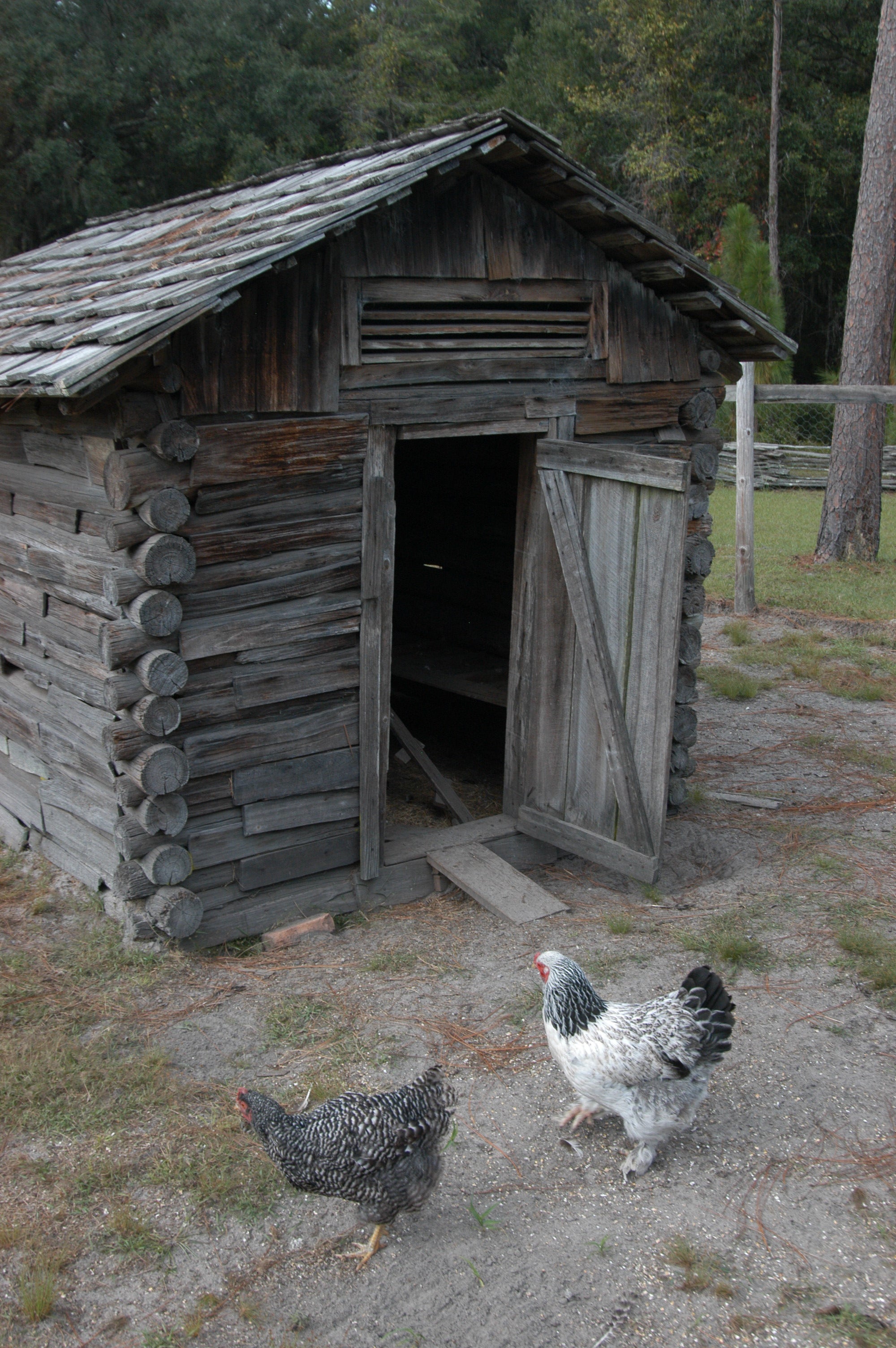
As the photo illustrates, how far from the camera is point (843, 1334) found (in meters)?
3.34

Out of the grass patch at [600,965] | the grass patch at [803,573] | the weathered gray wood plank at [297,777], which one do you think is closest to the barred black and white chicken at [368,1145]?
the grass patch at [600,965]

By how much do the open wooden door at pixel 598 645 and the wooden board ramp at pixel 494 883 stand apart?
372 mm

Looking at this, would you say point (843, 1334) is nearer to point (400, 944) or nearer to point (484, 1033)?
point (484, 1033)

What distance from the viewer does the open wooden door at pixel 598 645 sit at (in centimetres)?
581

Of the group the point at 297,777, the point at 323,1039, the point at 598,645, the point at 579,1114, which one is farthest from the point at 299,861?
the point at 579,1114

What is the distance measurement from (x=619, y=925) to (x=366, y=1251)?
2.61m

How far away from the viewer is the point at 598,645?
20.1ft

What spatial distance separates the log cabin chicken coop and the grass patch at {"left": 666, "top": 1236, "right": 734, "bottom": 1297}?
2.55m

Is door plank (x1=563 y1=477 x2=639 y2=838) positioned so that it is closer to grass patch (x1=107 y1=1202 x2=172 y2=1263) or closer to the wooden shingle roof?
the wooden shingle roof

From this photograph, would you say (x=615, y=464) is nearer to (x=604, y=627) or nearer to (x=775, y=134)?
(x=604, y=627)

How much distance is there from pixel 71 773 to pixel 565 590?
115 inches

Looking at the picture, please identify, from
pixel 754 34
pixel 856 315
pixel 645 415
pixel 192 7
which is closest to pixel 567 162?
pixel 645 415

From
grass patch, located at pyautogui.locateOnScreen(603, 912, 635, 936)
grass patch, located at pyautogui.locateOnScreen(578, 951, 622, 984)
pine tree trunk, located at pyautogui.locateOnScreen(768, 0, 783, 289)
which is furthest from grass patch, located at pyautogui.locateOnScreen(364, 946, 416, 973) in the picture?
pine tree trunk, located at pyautogui.locateOnScreen(768, 0, 783, 289)

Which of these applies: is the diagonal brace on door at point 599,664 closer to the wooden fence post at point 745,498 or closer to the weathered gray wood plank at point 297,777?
the weathered gray wood plank at point 297,777
